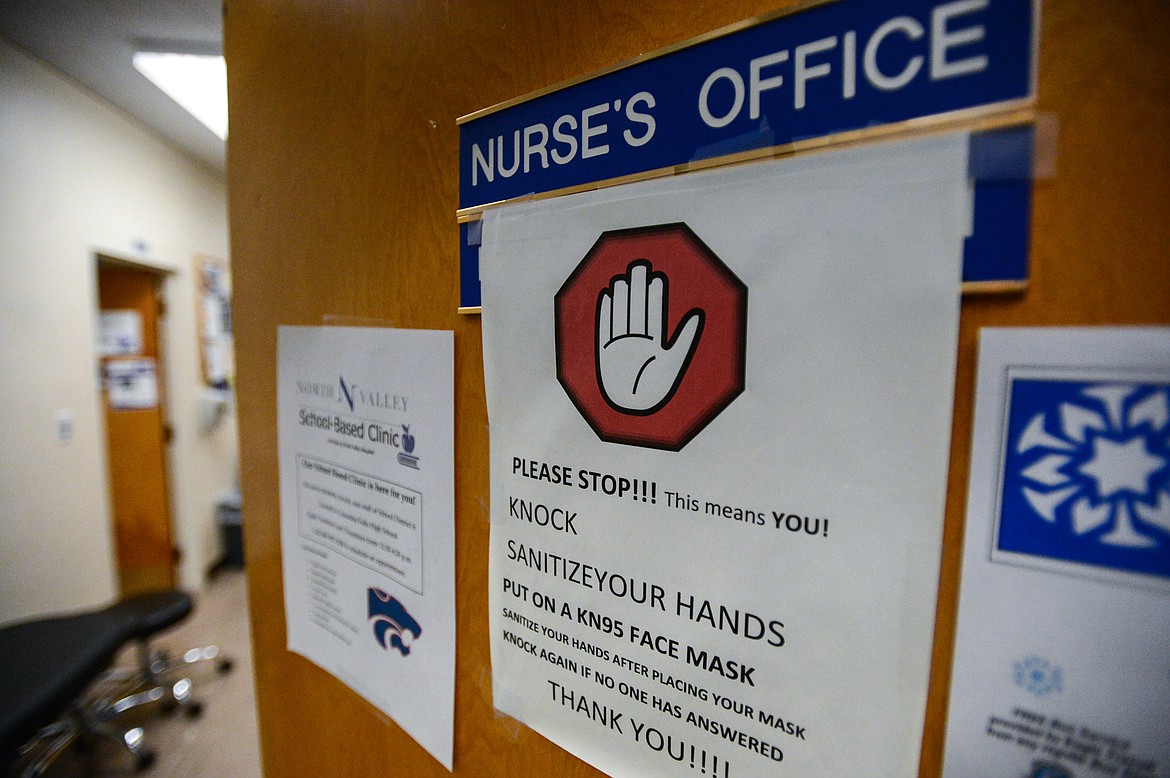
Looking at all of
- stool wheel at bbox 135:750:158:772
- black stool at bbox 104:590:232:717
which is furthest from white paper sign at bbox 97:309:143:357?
stool wheel at bbox 135:750:158:772

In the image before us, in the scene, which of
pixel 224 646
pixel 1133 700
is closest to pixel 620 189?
pixel 1133 700

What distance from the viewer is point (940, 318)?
0.35m

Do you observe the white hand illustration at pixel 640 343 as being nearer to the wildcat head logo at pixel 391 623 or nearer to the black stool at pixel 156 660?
the wildcat head logo at pixel 391 623

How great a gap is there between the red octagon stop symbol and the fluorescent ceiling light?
8.47ft

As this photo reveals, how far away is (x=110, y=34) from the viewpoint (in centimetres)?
209

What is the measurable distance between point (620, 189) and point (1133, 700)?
0.54 m

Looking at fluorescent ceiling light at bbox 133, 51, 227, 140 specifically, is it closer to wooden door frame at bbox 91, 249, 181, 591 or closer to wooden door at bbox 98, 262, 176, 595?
wooden door frame at bbox 91, 249, 181, 591

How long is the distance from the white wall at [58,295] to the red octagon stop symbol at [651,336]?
3131mm

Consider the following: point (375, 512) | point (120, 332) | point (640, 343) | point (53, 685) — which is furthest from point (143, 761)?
point (640, 343)

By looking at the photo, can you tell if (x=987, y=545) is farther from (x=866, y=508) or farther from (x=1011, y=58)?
(x=1011, y=58)

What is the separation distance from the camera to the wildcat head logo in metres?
0.71

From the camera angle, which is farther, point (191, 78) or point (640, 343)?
point (191, 78)

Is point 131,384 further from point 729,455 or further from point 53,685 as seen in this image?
point 729,455

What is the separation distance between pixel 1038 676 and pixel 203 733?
3.02 m
